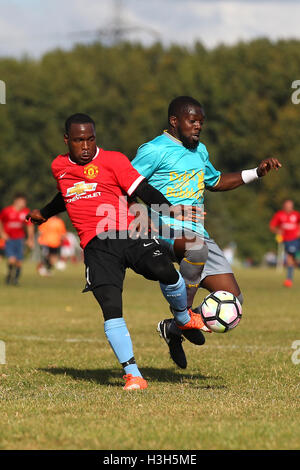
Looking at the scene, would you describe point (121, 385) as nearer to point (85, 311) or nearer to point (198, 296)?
point (85, 311)

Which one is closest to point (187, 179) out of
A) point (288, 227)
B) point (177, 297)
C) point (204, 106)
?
point (177, 297)

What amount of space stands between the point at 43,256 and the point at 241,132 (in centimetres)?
3936

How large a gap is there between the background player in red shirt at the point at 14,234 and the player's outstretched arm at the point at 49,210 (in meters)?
15.7

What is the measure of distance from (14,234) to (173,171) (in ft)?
54.4

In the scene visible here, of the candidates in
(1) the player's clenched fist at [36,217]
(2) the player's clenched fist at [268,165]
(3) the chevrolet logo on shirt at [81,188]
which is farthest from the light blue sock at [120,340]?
(2) the player's clenched fist at [268,165]

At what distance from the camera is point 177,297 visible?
7301 millimetres

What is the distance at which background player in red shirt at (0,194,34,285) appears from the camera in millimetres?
23500

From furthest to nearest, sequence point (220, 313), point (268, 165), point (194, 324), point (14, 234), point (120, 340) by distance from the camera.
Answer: point (14, 234) < point (268, 165) < point (194, 324) < point (220, 313) < point (120, 340)

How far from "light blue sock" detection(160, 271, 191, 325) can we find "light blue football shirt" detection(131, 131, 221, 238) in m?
0.64

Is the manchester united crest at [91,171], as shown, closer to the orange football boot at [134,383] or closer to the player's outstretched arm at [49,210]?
the player's outstretched arm at [49,210]

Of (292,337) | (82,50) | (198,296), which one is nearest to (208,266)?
(292,337)

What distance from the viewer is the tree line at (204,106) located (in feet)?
210

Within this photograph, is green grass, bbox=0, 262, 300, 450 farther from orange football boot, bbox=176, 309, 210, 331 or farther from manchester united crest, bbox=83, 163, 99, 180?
manchester united crest, bbox=83, 163, 99, 180

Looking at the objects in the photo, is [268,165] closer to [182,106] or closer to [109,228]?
[182,106]
